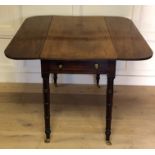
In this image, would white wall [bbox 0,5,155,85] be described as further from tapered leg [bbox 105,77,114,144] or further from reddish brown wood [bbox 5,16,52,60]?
tapered leg [bbox 105,77,114,144]

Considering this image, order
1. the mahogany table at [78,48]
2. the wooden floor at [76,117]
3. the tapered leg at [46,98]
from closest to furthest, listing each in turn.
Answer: the mahogany table at [78,48] < the tapered leg at [46,98] < the wooden floor at [76,117]

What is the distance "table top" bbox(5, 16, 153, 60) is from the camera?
1.37 m

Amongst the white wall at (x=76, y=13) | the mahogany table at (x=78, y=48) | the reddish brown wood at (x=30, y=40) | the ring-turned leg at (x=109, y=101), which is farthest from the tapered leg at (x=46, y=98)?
the white wall at (x=76, y=13)

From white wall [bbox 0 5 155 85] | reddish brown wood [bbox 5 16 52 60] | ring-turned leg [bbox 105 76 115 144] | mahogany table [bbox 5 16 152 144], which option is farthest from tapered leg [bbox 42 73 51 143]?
white wall [bbox 0 5 155 85]

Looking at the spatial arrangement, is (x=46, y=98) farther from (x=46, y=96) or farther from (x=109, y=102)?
(x=109, y=102)

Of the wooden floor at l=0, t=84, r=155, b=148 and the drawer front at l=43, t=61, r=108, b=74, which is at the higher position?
the drawer front at l=43, t=61, r=108, b=74

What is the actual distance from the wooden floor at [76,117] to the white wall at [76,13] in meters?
0.08

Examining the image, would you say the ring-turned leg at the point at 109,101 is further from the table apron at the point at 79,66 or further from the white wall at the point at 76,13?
the white wall at the point at 76,13

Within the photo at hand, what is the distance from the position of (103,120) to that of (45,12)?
1.02m

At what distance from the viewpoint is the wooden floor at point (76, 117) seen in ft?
5.60

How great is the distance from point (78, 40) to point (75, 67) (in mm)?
211

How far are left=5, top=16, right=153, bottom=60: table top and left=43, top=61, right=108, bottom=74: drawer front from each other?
60 millimetres
